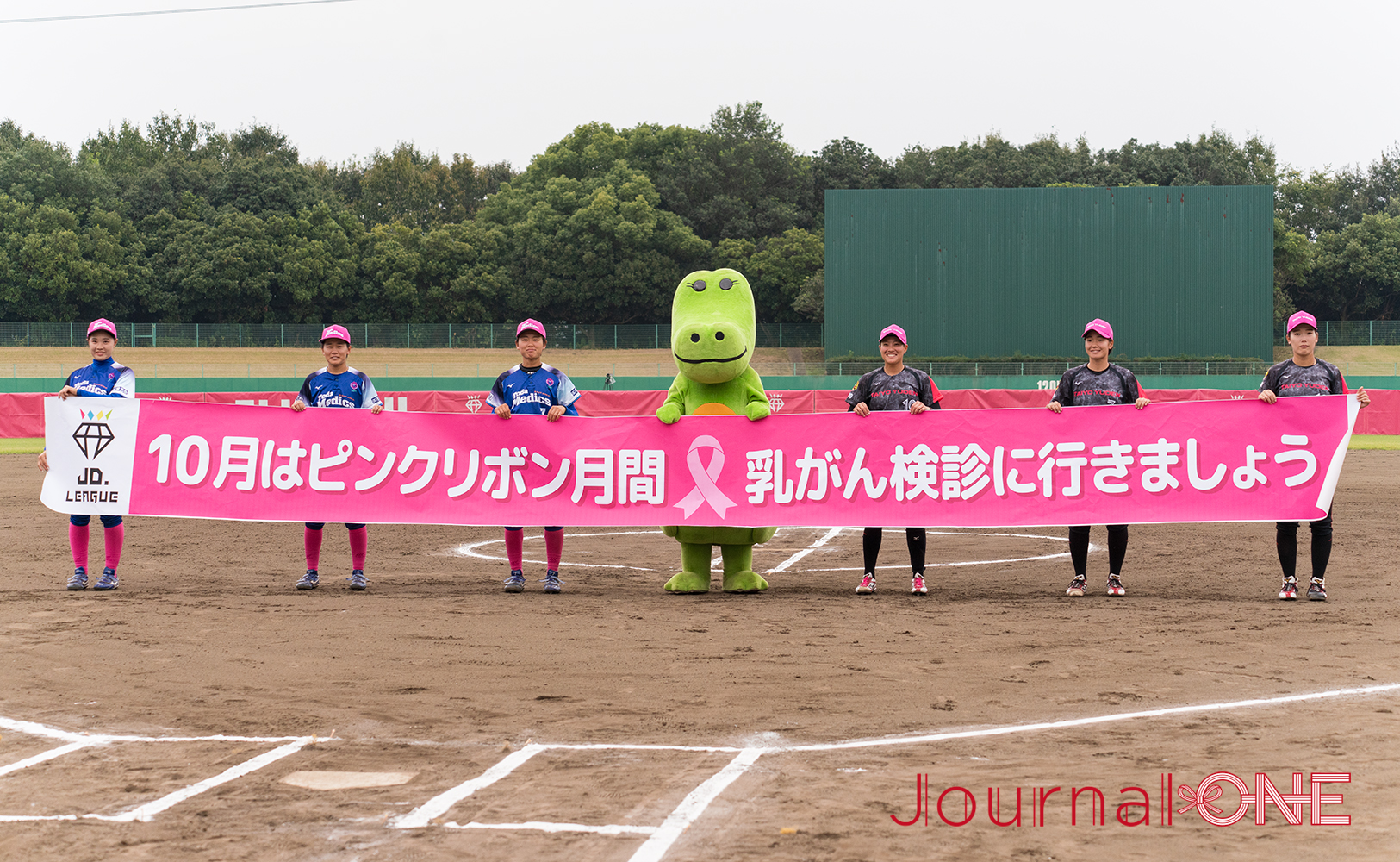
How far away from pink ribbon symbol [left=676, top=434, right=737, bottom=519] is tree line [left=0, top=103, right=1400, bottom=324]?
172ft

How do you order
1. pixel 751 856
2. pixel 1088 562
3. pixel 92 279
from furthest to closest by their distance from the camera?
pixel 92 279
pixel 1088 562
pixel 751 856

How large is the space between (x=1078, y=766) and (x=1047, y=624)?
326 centimetres

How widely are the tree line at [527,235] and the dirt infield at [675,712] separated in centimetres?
5352

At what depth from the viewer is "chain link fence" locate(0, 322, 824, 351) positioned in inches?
2019

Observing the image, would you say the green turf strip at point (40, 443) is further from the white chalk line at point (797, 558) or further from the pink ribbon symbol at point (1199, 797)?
the pink ribbon symbol at point (1199, 797)

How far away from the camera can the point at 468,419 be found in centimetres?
944

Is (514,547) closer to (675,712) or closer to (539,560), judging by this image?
(539,560)

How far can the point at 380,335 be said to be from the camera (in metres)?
54.6

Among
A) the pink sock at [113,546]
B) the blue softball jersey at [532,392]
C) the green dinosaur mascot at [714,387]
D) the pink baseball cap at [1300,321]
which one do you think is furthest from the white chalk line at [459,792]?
the pink baseball cap at [1300,321]

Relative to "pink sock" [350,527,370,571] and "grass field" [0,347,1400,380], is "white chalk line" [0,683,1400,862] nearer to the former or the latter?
"pink sock" [350,527,370,571]

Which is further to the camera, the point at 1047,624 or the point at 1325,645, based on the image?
the point at 1047,624

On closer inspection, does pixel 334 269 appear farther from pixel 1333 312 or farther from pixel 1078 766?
pixel 1078 766

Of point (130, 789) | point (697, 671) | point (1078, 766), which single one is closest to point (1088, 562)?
point (697, 671)

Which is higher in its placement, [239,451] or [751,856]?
[239,451]
